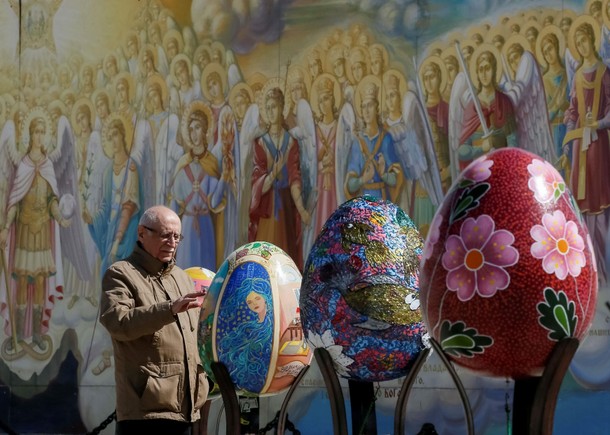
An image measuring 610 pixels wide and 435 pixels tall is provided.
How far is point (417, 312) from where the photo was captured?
12.9ft

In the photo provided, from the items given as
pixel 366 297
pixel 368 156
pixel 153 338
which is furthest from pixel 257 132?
pixel 366 297

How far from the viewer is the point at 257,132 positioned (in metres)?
10.3

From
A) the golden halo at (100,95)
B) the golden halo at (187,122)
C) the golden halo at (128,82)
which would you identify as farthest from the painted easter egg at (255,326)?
the golden halo at (100,95)

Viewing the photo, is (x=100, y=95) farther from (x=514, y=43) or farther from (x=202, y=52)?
(x=514, y=43)

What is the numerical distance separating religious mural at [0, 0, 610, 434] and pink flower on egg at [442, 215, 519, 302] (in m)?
5.62

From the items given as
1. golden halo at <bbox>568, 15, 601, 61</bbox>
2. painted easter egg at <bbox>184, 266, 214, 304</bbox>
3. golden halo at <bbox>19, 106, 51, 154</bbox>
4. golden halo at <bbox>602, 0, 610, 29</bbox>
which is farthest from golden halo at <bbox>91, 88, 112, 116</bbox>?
painted easter egg at <bbox>184, 266, 214, 304</bbox>

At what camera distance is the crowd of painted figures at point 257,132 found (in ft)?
29.2

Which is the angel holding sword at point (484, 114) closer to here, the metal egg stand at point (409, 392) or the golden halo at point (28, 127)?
the golden halo at point (28, 127)

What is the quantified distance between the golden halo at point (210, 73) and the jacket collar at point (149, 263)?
5.85 meters

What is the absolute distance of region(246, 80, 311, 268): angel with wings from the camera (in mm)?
9992

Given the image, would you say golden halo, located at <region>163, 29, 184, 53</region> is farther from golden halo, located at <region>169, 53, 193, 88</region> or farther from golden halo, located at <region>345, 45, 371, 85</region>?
golden halo, located at <region>345, 45, 371, 85</region>

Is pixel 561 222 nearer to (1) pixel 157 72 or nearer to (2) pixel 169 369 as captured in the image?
(2) pixel 169 369

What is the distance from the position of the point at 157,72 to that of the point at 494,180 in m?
8.30

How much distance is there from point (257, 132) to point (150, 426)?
591 centimetres
